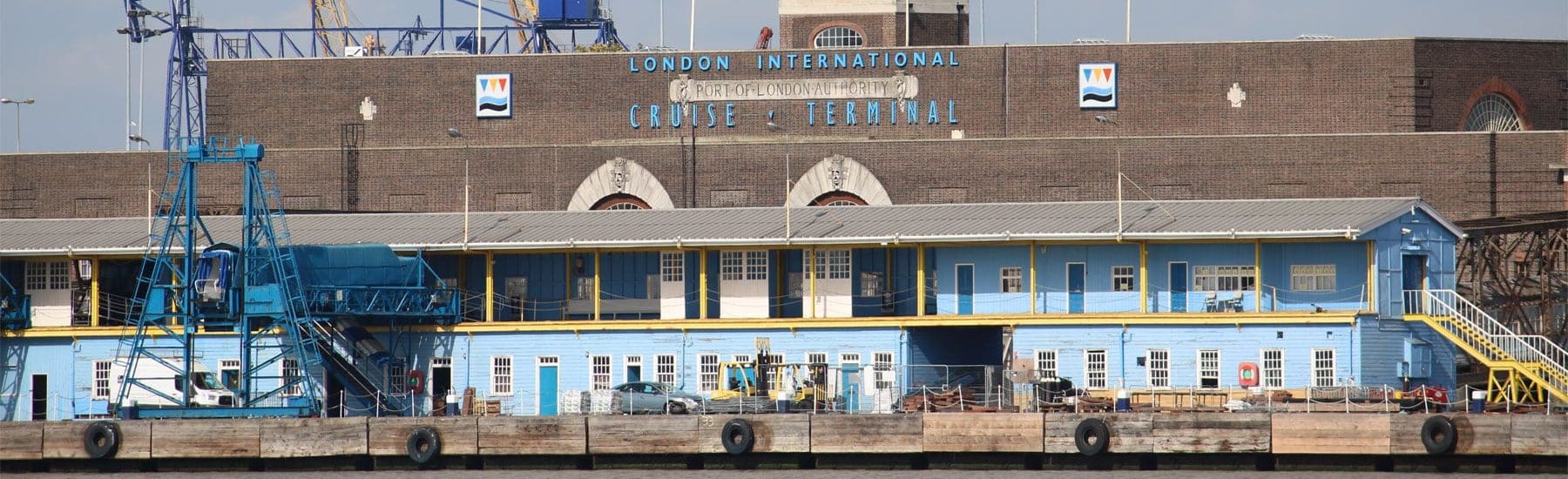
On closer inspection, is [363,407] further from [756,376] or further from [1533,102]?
[1533,102]

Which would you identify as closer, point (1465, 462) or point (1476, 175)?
point (1465, 462)

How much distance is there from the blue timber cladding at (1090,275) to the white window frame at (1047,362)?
4.80 ft

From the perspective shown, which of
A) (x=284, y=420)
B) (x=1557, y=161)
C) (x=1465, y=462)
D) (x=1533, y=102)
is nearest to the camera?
(x=1465, y=462)

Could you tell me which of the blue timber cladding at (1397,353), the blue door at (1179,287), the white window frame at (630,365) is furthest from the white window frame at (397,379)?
the blue timber cladding at (1397,353)

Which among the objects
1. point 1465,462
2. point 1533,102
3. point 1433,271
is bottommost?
point 1465,462

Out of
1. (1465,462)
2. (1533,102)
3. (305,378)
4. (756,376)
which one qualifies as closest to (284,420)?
(305,378)

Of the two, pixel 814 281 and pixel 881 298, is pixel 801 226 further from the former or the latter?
pixel 881 298

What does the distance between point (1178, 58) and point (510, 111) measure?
83.7ft

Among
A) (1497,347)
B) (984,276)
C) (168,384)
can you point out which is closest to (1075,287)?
(984,276)

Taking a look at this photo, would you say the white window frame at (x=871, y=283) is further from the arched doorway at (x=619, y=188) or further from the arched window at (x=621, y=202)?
the arched window at (x=621, y=202)

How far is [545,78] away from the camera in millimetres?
88562

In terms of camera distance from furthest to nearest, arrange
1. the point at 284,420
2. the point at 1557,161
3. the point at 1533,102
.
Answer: the point at 1533,102, the point at 1557,161, the point at 284,420

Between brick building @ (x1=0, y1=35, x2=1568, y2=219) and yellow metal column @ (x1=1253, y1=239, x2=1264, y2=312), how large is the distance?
55.0 feet

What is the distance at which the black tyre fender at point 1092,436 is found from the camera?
2090 inches
